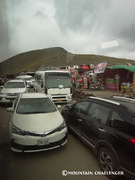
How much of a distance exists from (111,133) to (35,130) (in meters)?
1.83

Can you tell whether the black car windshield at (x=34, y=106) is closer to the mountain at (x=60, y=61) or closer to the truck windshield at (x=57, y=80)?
the mountain at (x=60, y=61)

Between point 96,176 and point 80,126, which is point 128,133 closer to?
point 96,176

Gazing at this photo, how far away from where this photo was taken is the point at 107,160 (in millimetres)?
2656

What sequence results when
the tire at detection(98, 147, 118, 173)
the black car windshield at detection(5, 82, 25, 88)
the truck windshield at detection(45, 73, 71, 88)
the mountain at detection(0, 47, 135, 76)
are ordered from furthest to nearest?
the black car windshield at detection(5, 82, 25, 88)
the truck windshield at detection(45, 73, 71, 88)
the mountain at detection(0, 47, 135, 76)
the tire at detection(98, 147, 118, 173)

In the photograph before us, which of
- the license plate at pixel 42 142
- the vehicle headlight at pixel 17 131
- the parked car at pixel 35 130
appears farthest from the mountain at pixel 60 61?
the license plate at pixel 42 142

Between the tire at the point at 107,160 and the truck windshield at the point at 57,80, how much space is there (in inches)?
252

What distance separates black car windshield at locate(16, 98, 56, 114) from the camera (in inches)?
163

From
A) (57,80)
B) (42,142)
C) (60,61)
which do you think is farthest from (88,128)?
(60,61)

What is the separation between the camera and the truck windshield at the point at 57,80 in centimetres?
878

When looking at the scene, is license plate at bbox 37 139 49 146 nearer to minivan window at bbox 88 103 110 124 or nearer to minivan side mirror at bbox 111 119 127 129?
minivan window at bbox 88 103 110 124

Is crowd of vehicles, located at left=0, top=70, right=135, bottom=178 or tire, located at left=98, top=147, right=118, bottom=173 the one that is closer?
crowd of vehicles, located at left=0, top=70, right=135, bottom=178

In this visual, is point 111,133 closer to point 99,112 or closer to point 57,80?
point 99,112

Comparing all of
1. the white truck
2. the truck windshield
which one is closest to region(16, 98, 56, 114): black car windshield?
the white truck

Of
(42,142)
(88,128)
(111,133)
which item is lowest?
(42,142)
